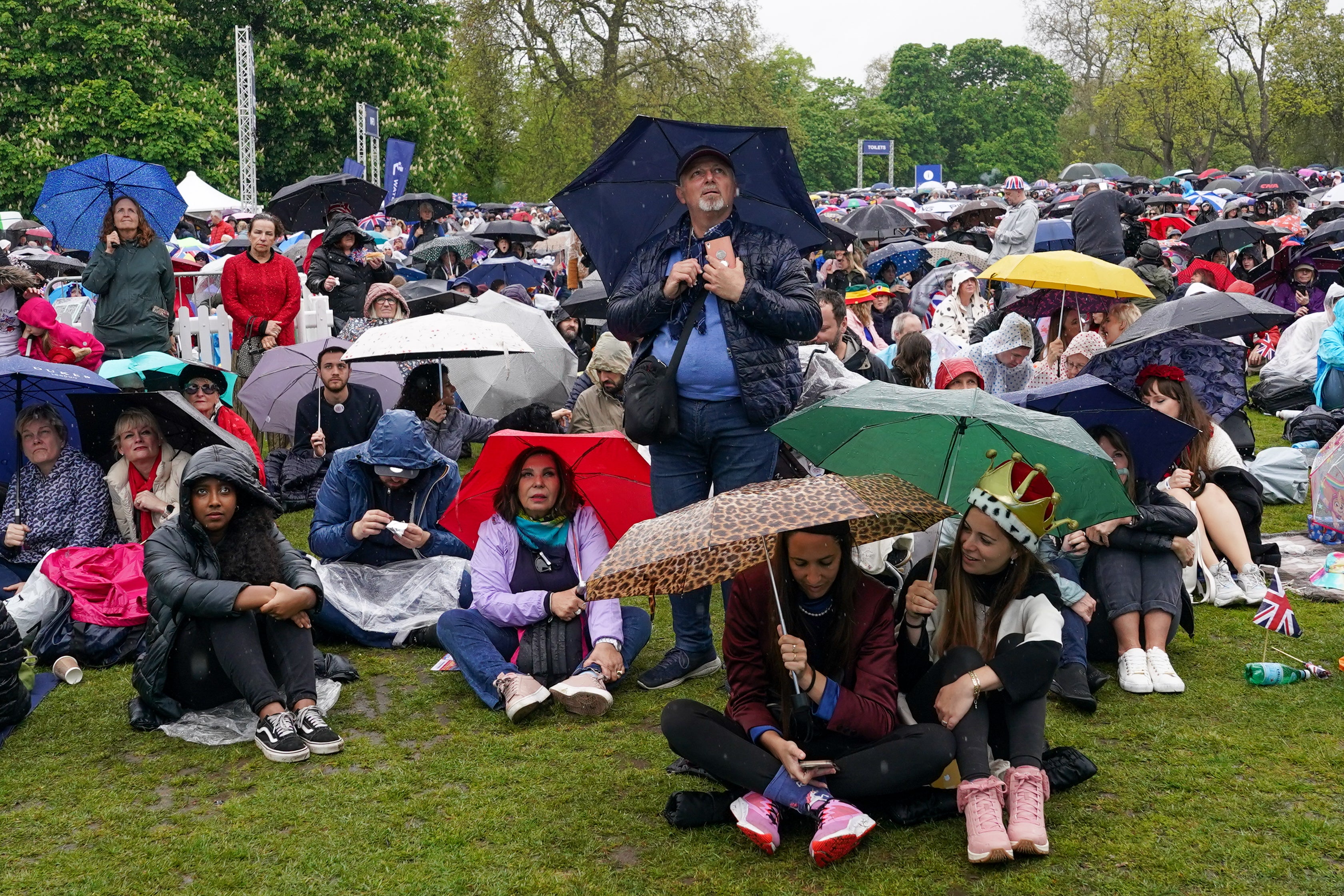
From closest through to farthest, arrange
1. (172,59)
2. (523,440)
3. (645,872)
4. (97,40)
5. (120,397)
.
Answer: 1. (645,872)
2. (523,440)
3. (120,397)
4. (97,40)
5. (172,59)

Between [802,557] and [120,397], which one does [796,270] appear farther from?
[120,397]

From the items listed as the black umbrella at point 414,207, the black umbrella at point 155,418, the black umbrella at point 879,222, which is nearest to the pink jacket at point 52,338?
the black umbrella at point 155,418

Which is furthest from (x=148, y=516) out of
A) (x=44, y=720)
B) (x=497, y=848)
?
(x=497, y=848)

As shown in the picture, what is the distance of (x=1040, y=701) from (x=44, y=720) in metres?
3.75

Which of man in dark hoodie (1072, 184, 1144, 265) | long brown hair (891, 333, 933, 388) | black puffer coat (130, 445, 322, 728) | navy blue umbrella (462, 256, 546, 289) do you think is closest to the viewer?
black puffer coat (130, 445, 322, 728)

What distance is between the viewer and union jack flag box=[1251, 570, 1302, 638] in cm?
525

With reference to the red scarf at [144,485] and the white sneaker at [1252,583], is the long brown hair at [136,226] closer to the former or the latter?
the red scarf at [144,485]

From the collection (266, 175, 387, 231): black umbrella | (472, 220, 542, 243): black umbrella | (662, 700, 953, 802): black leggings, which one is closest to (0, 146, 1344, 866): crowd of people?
(662, 700, 953, 802): black leggings

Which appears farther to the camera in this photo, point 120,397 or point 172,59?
point 172,59

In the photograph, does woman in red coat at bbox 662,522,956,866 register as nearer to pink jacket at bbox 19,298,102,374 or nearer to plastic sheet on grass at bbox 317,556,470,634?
plastic sheet on grass at bbox 317,556,470,634

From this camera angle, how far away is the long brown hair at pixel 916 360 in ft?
23.9

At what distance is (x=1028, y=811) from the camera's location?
12.1ft

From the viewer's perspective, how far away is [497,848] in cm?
383

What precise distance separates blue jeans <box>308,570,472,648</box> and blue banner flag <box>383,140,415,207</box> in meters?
18.8
